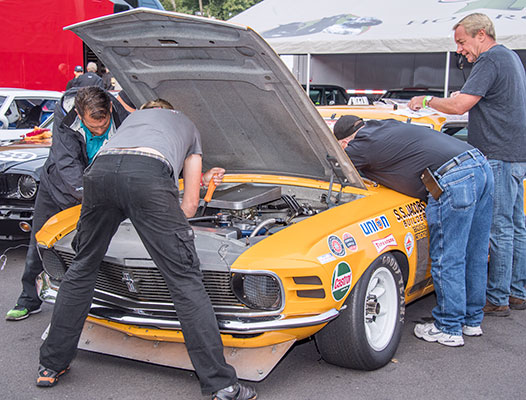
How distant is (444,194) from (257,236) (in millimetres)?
1202

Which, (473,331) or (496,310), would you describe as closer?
(473,331)

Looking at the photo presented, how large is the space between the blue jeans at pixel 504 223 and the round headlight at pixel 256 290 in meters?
2.04

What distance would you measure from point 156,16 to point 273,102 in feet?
2.98

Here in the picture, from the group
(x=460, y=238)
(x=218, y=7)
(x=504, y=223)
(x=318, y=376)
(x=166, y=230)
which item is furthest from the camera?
(x=218, y=7)

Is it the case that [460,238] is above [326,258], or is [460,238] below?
below

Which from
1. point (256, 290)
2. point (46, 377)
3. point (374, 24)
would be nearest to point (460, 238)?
point (256, 290)

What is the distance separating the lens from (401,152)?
3.75 meters

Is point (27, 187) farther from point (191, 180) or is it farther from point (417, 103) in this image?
point (417, 103)

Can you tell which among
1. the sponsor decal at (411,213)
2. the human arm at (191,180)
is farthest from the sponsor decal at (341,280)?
the human arm at (191,180)

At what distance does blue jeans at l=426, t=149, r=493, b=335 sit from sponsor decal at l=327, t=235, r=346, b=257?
Result: 901 mm

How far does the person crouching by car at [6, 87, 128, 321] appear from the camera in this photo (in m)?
3.81

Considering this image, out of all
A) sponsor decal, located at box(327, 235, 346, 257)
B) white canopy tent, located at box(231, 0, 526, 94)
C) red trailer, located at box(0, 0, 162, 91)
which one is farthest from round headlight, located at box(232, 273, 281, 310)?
red trailer, located at box(0, 0, 162, 91)

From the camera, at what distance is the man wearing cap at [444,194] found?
143 inches

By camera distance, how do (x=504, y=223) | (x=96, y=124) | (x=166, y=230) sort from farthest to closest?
(x=504, y=223) < (x=96, y=124) < (x=166, y=230)
